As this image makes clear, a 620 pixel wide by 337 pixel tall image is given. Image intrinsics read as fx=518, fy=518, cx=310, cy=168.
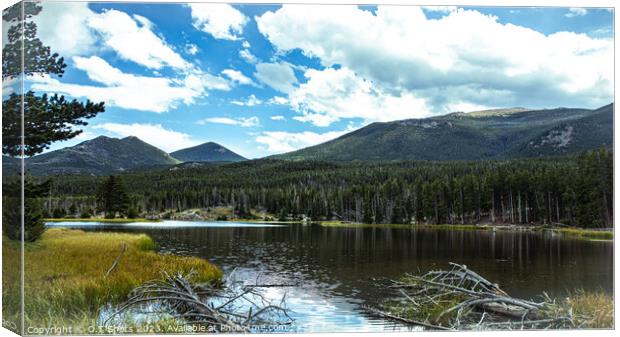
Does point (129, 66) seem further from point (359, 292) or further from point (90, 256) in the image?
point (359, 292)

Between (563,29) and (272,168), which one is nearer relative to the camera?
(563,29)

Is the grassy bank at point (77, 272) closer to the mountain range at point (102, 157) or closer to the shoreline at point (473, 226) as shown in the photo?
the shoreline at point (473, 226)

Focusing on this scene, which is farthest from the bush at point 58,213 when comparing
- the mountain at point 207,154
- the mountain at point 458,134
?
the mountain at point 458,134

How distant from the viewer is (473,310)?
1029 cm

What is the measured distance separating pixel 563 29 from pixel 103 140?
9.71 meters

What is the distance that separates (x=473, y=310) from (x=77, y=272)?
7.69 metres

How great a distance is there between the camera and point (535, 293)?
1210cm

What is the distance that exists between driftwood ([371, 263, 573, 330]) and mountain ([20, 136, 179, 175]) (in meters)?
6.11

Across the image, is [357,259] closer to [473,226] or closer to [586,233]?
[473,226]

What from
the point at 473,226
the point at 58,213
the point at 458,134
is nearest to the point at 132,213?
the point at 58,213

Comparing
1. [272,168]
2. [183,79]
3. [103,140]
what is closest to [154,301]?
[103,140]

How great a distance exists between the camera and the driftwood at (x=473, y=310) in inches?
370

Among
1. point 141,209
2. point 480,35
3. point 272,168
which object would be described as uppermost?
point 480,35

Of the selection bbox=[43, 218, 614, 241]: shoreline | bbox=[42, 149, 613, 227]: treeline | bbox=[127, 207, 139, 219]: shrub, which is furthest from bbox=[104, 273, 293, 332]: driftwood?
bbox=[42, 149, 613, 227]: treeline
